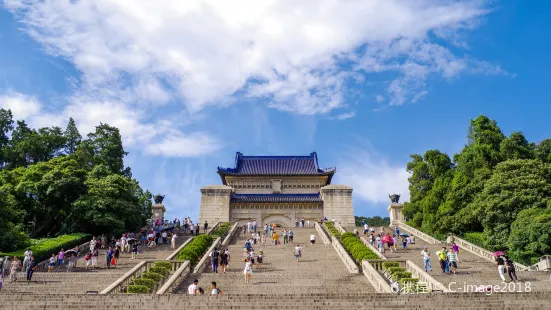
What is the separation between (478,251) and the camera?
28.1 m

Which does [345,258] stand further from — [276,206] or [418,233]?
[276,206]

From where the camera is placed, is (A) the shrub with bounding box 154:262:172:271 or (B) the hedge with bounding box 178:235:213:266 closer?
(A) the shrub with bounding box 154:262:172:271

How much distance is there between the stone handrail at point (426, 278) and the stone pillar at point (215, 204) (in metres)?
33.8

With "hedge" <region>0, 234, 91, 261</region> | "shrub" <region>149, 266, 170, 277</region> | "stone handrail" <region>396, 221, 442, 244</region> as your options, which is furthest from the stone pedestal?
"shrub" <region>149, 266, 170, 277</region>

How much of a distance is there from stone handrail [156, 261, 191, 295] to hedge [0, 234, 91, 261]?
9748 millimetres

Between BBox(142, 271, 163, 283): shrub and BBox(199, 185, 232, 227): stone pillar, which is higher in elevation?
BBox(199, 185, 232, 227): stone pillar

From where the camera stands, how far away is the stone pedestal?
160 feet

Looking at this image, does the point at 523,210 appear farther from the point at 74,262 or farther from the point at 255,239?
the point at 74,262

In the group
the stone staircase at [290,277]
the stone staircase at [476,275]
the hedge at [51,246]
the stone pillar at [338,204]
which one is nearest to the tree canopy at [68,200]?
the hedge at [51,246]

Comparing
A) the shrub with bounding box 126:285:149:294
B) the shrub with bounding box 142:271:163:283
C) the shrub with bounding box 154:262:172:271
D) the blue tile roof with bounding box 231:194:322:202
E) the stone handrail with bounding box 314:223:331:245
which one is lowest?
the shrub with bounding box 126:285:149:294

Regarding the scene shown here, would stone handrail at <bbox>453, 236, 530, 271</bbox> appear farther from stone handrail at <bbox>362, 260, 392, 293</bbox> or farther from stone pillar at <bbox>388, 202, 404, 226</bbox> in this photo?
stone pillar at <bbox>388, 202, 404, 226</bbox>

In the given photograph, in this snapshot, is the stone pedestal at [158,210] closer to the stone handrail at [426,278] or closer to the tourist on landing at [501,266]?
the stone handrail at [426,278]

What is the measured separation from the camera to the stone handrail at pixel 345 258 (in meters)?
21.5

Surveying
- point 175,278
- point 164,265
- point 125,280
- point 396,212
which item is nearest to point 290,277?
point 175,278
